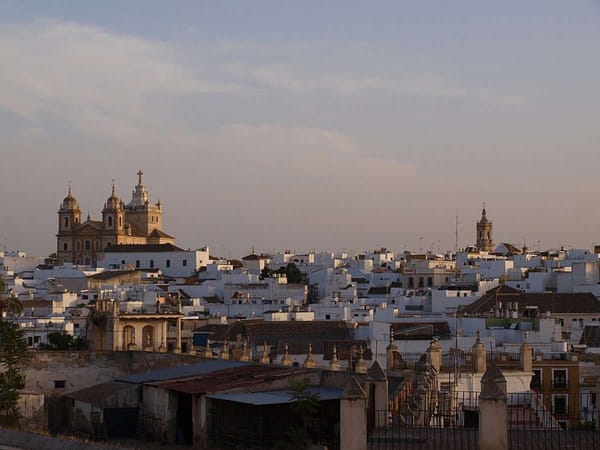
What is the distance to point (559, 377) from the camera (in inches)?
1162

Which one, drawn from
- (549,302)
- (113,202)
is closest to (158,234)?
(113,202)

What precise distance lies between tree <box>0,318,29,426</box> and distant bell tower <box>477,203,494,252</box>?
79.8 meters

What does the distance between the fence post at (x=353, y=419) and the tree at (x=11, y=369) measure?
1067cm

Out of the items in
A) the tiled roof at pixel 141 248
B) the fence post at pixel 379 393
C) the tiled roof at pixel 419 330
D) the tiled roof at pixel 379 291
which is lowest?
the fence post at pixel 379 393

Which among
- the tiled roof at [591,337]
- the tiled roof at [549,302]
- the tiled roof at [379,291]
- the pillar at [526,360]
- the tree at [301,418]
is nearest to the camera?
the tree at [301,418]

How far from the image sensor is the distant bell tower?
10506cm

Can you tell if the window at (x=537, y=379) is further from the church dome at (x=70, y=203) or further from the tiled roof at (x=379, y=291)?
the church dome at (x=70, y=203)

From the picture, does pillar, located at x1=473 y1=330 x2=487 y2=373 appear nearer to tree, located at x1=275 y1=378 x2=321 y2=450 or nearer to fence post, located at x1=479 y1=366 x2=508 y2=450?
tree, located at x1=275 y1=378 x2=321 y2=450

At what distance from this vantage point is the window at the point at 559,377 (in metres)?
29.4

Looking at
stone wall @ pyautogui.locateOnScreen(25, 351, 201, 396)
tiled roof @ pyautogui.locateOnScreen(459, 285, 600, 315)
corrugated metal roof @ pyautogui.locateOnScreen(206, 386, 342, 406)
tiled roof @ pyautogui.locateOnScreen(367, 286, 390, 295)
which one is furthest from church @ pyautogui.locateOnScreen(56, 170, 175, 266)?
corrugated metal roof @ pyautogui.locateOnScreen(206, 386, 342, 406)

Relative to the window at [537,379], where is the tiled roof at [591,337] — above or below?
above

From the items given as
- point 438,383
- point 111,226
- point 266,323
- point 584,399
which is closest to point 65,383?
point 438,383

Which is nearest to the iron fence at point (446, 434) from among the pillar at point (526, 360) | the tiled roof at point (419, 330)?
the pillar at point (526, 360)

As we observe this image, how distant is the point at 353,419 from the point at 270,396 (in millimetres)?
6145
